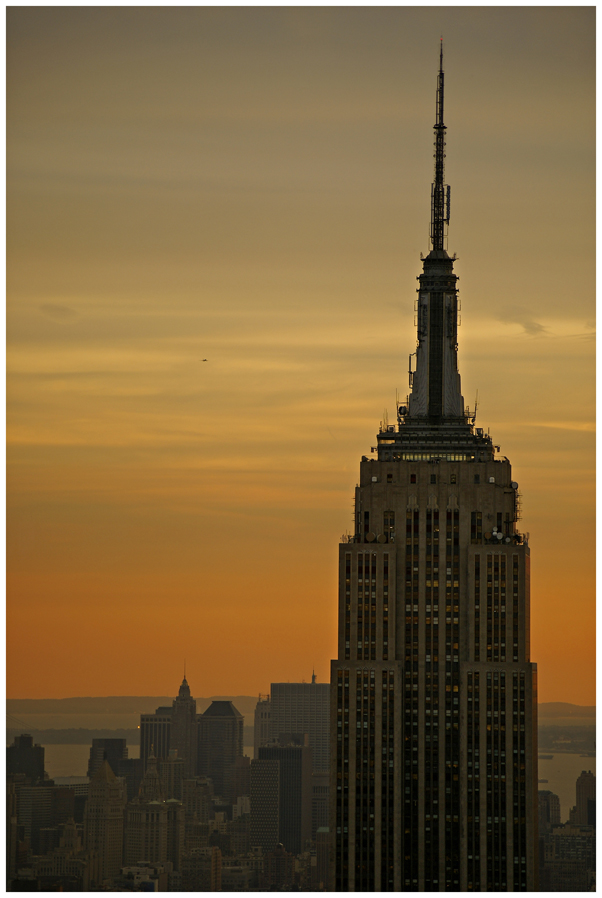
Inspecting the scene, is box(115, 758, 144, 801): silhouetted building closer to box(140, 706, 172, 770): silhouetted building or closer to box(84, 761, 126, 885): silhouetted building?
box(84, 761, 126, 885): silhouetted building

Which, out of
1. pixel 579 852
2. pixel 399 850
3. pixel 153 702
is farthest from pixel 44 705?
A: pixel 579 852

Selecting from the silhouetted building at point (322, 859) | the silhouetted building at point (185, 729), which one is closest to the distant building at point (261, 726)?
the silhouetted building at point (185, 729)

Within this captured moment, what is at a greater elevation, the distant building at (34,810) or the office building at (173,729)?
the office building at (173,729)

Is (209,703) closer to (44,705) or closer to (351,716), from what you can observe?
(44,705)

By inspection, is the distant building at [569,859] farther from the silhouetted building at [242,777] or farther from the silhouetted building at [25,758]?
the silhouetted building at [242,777]

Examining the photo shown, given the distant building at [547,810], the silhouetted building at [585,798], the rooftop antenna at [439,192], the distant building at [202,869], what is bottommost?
the distant building at [202,869]

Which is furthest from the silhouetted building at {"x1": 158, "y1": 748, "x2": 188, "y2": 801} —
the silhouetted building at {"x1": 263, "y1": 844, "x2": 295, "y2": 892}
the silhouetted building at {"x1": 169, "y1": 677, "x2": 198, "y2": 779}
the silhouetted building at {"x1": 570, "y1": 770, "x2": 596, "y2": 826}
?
the silhouetted building at {"x1": 570, "y1": 770, "x2": 596, "y2": 826}

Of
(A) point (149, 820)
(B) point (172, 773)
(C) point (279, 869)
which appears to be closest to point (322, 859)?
(C) point (279, 869)
